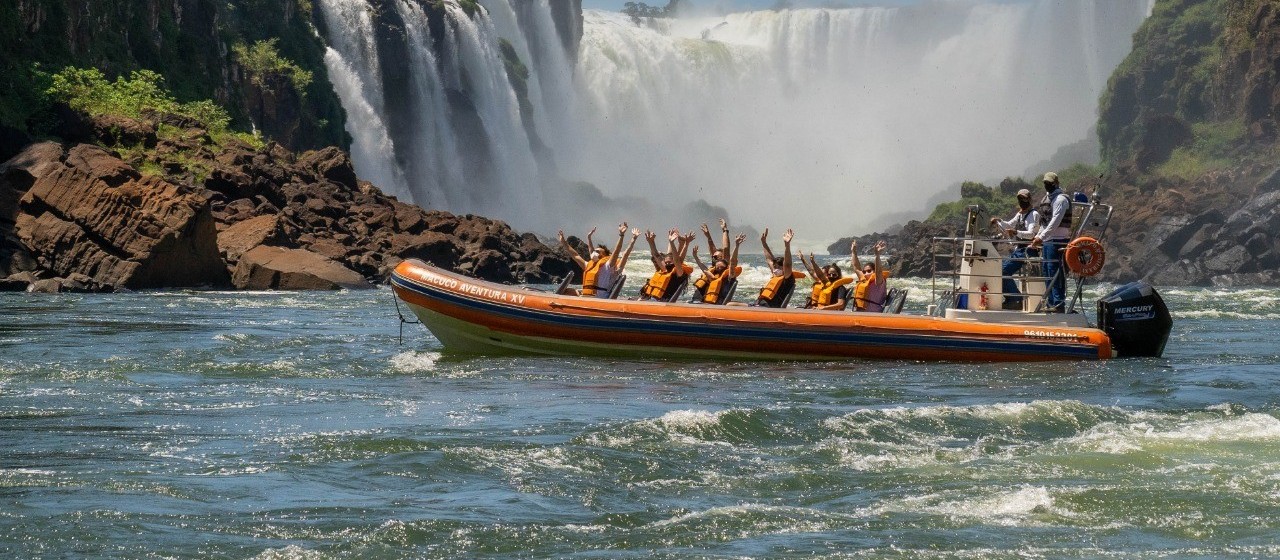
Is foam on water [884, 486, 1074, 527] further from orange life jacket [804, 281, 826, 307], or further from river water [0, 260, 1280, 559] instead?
orange life jacket [804, 281, 826, 307]

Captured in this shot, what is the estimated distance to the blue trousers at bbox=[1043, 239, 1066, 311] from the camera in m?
15.6

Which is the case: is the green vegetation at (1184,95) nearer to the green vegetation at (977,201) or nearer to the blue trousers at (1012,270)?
the green vegetation at (977,201)

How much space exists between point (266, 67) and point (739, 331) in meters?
40.7

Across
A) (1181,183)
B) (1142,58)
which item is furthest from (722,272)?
(1142,58)

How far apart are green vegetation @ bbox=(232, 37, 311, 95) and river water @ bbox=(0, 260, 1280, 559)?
3778 cm

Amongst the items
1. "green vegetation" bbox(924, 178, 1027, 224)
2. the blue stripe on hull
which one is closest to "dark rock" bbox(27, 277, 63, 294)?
the blue stripe on hull

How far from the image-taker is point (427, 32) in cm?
6531

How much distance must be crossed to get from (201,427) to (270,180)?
24.9 meters

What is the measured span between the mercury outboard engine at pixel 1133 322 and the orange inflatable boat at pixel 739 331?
27 cm

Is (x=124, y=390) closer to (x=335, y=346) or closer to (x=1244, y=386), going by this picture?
(x=335, y=346)

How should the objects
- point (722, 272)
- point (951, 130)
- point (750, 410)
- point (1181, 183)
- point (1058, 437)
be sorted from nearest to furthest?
point (1058, 437), point (750, 410), point (722, 272), point (1181, 183), point (951, 130)

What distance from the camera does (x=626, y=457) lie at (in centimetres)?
989

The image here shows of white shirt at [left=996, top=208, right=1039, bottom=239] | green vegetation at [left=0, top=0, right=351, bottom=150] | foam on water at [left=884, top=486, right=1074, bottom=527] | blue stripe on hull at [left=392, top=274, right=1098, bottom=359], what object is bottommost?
foam on water at [left=884, top=486, right=1074, bottom=527]

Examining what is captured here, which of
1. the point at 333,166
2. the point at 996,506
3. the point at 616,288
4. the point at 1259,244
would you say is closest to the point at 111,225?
the point at 333,166
